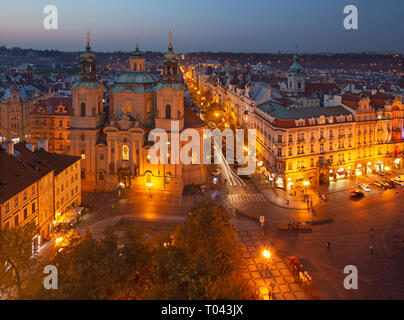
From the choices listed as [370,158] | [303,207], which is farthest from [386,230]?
[370,158]

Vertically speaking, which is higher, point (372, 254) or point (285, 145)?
point (285, 145)

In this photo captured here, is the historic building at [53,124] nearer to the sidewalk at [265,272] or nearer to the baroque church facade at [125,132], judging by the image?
the baroque church facade at [125,132]

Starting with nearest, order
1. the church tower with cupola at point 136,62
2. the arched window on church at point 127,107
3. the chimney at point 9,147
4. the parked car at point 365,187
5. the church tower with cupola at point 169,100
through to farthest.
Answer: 1. the chimney at point 9,147
2. the church tower with cupola at point 169,100
3. the parked car at point 365,187
4. the arched window on church at point 127,107
5. the church tower with cupola at point 136,62

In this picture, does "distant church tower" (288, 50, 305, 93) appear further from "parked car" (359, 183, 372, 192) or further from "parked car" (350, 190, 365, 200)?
"parked car" (350, 190, 365, 200)

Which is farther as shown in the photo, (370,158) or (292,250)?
(370,158)

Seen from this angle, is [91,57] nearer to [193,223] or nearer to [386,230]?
[193,223]

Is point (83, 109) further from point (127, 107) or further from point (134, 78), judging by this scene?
point (134, 78)

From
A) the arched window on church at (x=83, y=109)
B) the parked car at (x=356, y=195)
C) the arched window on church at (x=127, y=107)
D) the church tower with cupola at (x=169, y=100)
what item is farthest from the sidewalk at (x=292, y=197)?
the arched window on church at (x=83, y=109)
